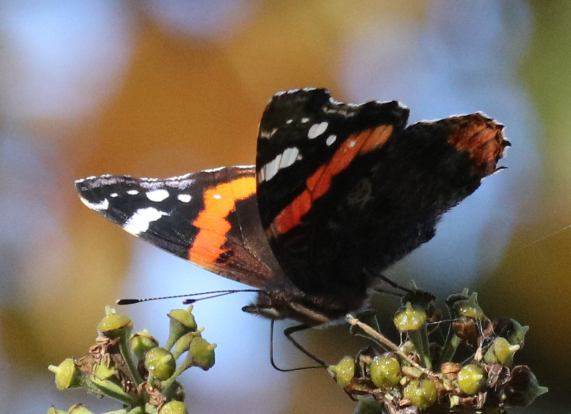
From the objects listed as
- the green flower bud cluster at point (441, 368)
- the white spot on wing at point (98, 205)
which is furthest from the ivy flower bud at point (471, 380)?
the white spot on wing at point (98, 205)

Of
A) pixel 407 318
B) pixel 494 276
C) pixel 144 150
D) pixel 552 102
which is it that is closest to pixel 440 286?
pixel 494 276

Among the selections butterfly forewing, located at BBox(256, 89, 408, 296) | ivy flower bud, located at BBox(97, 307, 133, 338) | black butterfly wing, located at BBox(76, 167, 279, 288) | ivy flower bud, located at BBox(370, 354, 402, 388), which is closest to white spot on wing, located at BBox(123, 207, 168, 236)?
black butterfly wing, located at BBox(76, 167, 279, 288)

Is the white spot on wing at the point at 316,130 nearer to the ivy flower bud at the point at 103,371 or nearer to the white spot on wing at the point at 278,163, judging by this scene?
the white spot on wing at the point at 278,163

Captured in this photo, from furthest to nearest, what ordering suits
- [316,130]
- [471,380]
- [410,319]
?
[316,130] < [410,319] < [471,380]

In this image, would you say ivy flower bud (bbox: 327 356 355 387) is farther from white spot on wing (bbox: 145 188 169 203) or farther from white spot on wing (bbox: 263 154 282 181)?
white spot on wing (bbox: 145 188 169 203)

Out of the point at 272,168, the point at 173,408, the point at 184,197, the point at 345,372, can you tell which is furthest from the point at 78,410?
the point at 184,197

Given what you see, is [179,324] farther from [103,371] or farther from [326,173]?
[326,173]
